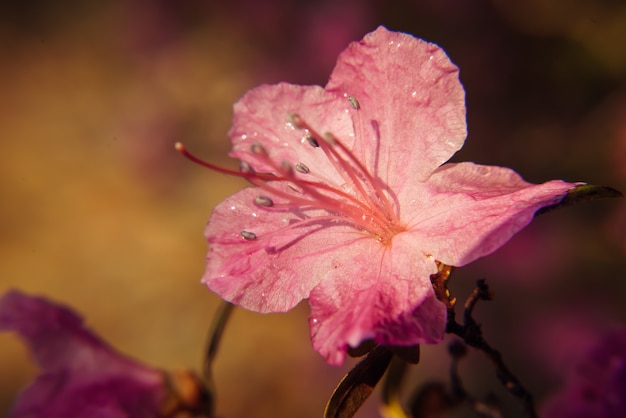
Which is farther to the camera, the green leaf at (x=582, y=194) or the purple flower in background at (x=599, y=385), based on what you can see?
the purple flower in background at (x=599, y=385)

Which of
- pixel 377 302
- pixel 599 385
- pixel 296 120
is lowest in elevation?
pixel 599 385

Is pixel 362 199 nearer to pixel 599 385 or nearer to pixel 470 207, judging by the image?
pixel 470 207

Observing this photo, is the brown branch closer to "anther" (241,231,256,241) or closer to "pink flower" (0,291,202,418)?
"anther" (241,231,256,241)

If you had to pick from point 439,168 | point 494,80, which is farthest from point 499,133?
point 439,168

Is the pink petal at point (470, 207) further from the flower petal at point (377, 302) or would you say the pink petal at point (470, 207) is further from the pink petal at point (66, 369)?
the pink petal at point (66, 369)

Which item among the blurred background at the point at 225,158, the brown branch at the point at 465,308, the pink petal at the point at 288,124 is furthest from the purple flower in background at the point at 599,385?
the pink petal at the point at 288,124

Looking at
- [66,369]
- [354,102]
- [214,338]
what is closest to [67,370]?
[66,369]
